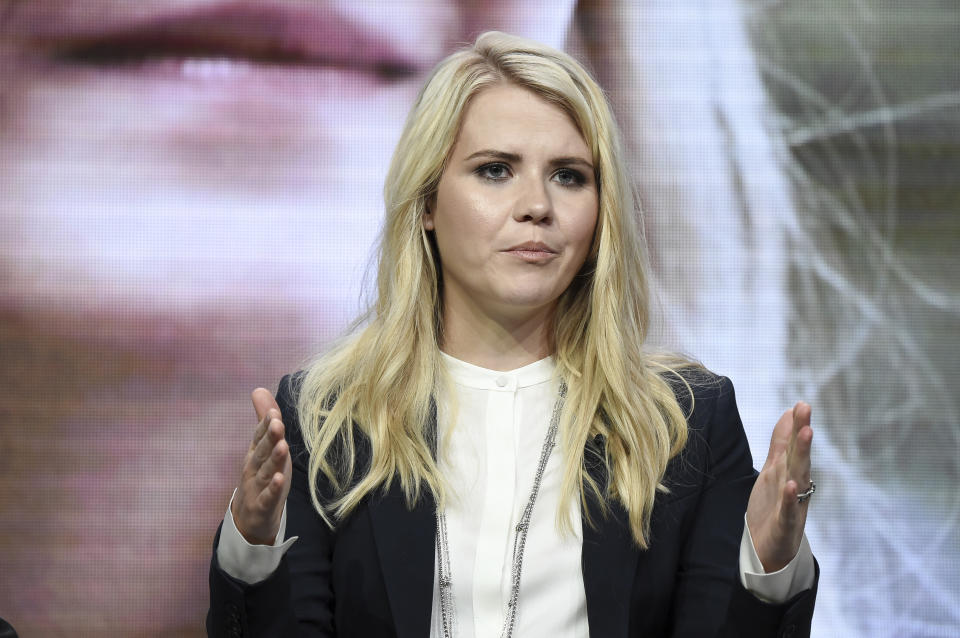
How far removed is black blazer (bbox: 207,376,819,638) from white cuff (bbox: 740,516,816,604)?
3 centimetres

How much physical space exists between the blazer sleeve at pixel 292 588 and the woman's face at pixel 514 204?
16.6 inches

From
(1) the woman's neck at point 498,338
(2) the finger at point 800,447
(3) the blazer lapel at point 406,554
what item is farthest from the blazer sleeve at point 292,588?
(2) the finger at point 800,447

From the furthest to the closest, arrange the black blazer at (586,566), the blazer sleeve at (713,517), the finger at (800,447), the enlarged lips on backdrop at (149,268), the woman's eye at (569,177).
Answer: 1. the enlarged lips on backdrop at (149,268)
2. the woman's eye at (569,177)
3. the blazer sleeve at (713,517)
4. the black blazer at (586,566)
5. the finger at (800,447)

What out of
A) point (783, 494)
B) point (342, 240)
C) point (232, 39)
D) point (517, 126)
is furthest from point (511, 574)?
point (232, 39)

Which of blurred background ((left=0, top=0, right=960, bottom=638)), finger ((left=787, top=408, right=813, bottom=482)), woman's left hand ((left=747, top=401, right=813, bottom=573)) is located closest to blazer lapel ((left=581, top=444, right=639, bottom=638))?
woman's left hand ((left=747, top=401, right=813, bottom=573))

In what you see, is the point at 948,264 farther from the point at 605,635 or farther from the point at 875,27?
the point at 605,635

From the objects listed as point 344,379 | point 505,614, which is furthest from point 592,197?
point 505,614

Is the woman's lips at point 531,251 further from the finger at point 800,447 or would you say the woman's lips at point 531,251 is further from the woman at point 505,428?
the finger at point 800,447

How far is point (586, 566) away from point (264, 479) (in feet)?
1.82

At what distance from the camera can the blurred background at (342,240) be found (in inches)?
94.3

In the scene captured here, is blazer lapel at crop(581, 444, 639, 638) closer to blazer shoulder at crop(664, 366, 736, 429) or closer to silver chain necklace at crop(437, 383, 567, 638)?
silver chain necklace at crop(437, 383, 567, 638)

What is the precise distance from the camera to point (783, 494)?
145 cm

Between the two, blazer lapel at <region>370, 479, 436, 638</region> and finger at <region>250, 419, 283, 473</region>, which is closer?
finger at <region>250, 419, 283, 473</region>

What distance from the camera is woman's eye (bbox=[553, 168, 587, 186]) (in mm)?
1866
